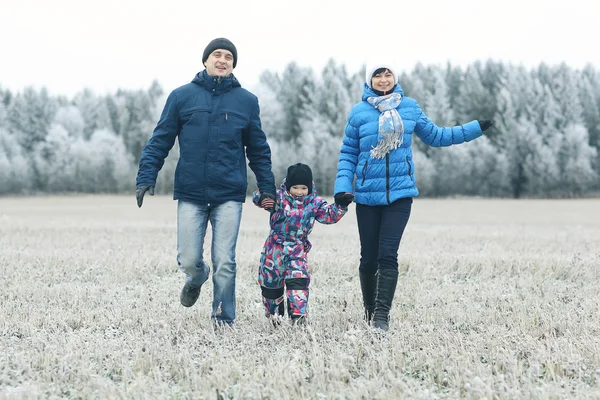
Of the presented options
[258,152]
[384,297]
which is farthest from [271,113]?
[384,297]

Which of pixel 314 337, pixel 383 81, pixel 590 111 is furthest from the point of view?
pixel 590 111

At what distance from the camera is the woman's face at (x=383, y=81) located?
6031 mm

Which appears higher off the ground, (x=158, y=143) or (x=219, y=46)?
(x=219, y=46)

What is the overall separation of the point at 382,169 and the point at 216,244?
5.49 ft

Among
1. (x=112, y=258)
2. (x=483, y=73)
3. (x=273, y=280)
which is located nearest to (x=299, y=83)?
(x=483, y=73)

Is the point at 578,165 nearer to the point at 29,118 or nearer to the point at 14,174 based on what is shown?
the point at 14,174

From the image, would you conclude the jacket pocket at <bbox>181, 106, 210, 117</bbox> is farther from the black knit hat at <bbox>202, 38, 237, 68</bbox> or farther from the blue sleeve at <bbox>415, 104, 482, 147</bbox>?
the blue sleeve at <bbox>415, 104, 482, 147</bbox>

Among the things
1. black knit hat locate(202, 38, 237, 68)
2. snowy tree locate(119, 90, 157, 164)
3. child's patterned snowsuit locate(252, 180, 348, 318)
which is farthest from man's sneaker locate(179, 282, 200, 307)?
snowy tree locate(119, 90, 157, 164)

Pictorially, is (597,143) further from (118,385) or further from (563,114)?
(118,385)

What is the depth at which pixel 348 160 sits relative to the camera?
242 inches

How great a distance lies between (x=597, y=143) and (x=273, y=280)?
56.8 m

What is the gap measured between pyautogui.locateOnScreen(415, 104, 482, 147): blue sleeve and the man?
60.2 inches

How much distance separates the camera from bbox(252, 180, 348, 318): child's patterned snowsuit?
604 centimetres

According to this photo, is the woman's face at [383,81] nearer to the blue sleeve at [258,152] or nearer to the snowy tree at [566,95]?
the blue sleeve at [258,152]
